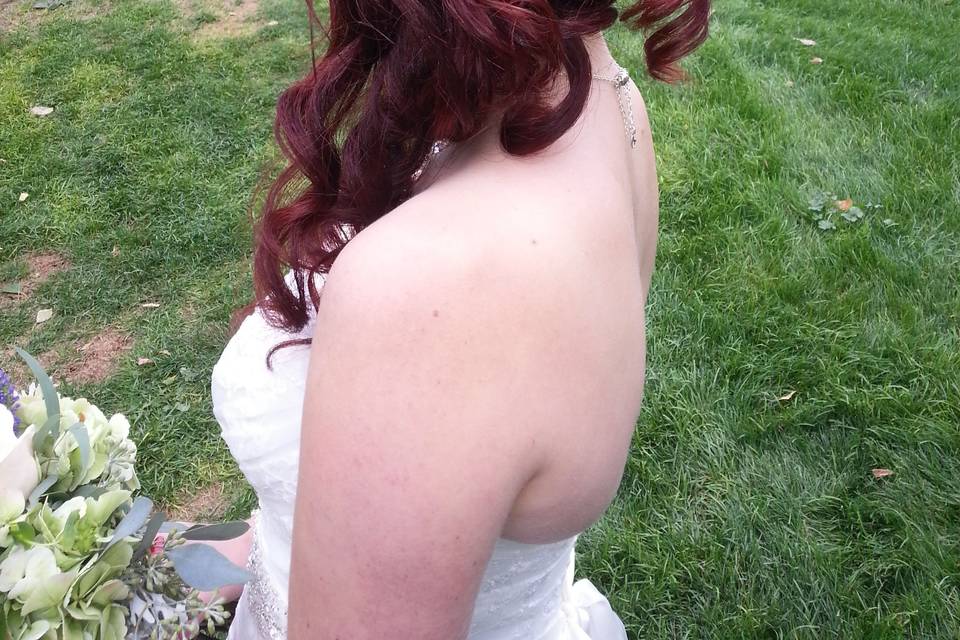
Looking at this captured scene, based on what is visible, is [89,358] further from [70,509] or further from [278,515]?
[70,509]

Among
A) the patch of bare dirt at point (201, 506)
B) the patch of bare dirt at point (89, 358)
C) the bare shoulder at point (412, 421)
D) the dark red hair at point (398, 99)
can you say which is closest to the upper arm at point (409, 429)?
the bare shoulder at point (412, 421)

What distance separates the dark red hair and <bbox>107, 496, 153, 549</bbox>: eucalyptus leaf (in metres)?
0.33

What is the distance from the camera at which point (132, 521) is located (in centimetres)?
92

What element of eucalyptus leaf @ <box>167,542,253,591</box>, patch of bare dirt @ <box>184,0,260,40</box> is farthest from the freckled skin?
patch of bare dirt @ <box>184,0,260,40</box>

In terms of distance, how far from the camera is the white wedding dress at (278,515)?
1.13m

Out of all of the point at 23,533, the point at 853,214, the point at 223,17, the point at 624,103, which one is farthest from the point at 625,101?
the point at 223,17

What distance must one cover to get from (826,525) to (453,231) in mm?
1972

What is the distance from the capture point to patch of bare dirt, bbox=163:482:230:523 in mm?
2549

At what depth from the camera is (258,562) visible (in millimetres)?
1362

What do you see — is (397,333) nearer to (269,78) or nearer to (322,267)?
(322,267)

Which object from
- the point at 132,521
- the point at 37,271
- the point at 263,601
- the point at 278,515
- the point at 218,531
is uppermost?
the point at 132,521

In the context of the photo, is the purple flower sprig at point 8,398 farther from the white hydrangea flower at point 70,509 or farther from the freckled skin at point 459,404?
the freckled skin at point 459,404

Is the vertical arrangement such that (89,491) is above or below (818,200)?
above

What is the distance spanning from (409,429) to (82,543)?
1.50 feet
